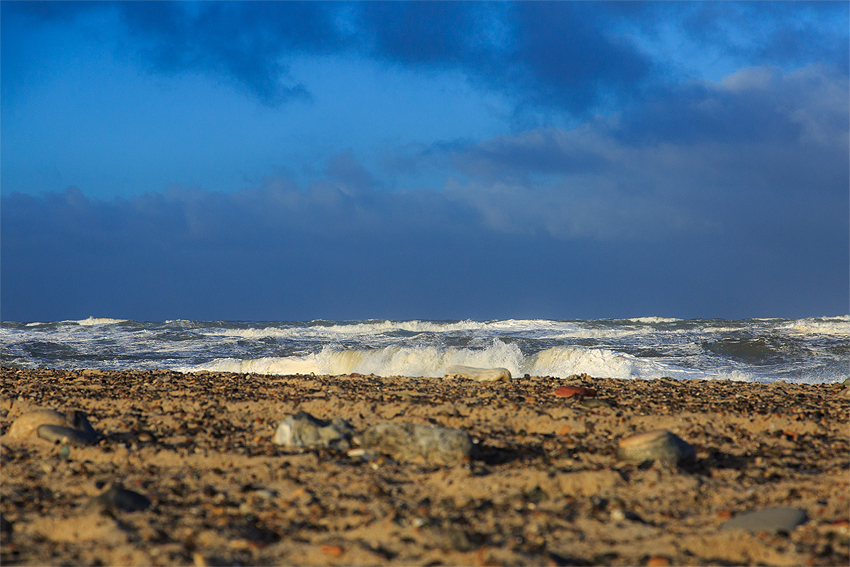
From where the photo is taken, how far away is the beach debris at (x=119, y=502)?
3316mm

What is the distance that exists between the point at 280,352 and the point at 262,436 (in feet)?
43.3

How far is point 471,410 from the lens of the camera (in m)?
5.81

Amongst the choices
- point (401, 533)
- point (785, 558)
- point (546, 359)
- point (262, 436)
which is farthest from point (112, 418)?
point (546, 359)

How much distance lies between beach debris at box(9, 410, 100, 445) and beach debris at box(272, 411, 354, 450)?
1491 mm

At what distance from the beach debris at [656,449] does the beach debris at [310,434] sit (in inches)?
77.7

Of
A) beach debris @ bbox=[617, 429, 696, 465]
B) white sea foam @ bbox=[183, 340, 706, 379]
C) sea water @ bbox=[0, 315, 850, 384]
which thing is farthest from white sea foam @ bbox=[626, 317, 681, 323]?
beach debris @ bbox=[617, 429, 696, 465]

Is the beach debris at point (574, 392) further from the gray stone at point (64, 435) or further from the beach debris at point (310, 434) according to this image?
the gray stone at point (64, 435)

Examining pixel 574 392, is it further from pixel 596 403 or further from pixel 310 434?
pixel 310 434

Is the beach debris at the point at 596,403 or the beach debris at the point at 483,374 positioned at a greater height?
the beach debris at the point at 483,374

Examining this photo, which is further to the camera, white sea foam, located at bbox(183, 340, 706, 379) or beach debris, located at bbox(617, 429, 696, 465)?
white sea foam, located at bbox(183, 340, 706, 379)

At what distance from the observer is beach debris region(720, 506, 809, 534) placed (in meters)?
3.12

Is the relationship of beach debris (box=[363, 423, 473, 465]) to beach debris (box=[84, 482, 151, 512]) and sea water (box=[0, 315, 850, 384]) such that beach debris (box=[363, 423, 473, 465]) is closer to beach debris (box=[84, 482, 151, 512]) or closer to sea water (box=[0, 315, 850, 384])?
beach debris (box=[84, 482, 151, 512])

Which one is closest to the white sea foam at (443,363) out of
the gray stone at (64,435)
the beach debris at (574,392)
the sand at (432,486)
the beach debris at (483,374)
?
the beach debris at (483,374)

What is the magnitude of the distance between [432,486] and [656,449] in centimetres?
161
